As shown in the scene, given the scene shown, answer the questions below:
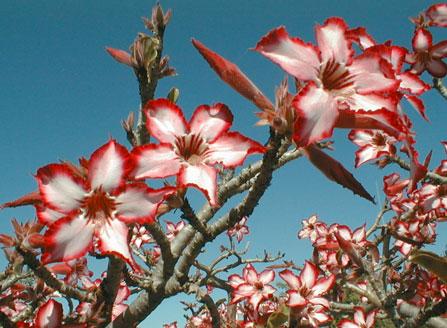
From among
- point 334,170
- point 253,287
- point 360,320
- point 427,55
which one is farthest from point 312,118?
point 360,320

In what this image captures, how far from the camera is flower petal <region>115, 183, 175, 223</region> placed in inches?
38.6

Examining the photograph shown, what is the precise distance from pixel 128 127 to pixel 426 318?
6.36 ft

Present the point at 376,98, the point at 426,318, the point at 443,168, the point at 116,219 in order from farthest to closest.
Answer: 1. the point at 443,168
2. the point at 426,318
3. the point at 116,219
4. the point at 376,98

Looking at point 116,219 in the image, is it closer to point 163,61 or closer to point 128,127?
point 128,127

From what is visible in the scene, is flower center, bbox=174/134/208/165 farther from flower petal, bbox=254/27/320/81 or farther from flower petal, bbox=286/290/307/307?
flower petal, bbox=286/290/307/307

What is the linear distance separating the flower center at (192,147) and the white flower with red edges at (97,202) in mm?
114

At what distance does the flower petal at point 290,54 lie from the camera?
36.0 inches

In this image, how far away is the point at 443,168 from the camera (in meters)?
3.09

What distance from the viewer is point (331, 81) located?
0.97 meters

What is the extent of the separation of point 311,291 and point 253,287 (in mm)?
669

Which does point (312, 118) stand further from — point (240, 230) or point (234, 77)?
point (240, 230)

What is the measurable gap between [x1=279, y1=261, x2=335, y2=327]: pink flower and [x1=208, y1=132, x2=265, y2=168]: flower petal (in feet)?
5.29

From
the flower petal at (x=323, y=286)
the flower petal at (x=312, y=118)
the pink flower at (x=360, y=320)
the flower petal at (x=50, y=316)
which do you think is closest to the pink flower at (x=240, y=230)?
the pink flower at (x=360, y=320)

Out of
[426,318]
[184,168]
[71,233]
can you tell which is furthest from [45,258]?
[426,318]
